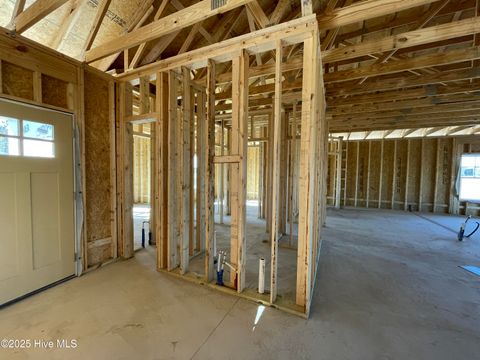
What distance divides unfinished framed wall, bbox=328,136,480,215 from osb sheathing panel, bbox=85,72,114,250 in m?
7.82

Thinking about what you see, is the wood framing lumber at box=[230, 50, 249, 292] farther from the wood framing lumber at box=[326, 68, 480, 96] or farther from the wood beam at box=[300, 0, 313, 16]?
the wood framing lumber at box=[326, 68, 480, 96]

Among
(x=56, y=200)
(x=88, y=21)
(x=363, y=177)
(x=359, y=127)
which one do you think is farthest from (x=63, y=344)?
(x=363, y=177)

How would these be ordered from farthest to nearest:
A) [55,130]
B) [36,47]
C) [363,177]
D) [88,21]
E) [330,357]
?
[363,177] → [88,21] → [55,130] → [36,47] → [330,357]

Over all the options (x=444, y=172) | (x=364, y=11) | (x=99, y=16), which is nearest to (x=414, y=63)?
(x=364, y=11)

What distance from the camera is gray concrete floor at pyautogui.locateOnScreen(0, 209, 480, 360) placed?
5.55 feet

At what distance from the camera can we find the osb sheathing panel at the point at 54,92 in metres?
2.51

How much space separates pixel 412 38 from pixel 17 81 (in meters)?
4.44

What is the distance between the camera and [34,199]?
2398 mm

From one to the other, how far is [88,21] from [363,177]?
388 inches

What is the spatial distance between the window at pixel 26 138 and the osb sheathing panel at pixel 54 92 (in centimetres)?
32

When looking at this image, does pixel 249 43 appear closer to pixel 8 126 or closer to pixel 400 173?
pixel 8 126

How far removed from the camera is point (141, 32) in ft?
8.23

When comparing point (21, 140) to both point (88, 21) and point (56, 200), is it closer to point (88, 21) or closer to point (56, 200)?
point (56, 200)

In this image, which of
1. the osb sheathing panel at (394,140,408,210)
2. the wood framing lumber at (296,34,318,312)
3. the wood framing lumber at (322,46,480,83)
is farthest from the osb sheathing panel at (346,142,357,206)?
the wood framing lumber at (296,34,318,312)
